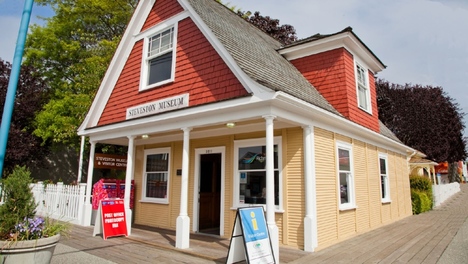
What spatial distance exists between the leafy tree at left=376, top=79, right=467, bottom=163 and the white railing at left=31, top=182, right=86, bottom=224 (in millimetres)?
28678

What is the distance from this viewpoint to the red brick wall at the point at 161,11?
358 inches

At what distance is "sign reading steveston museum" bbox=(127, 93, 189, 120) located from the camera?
8094mm

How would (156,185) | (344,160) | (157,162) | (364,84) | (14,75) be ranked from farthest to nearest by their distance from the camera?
(364,84)
(157,162)
(156,185)
(344,160)
(14,75)

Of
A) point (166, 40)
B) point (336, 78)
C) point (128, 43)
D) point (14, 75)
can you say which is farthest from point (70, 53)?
point (336, 78)

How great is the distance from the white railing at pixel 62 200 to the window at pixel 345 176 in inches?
327

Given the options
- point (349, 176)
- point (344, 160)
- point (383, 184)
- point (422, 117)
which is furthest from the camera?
point (422, 117)

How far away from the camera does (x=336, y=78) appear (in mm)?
9508

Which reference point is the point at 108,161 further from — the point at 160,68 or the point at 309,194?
the point at 309,194

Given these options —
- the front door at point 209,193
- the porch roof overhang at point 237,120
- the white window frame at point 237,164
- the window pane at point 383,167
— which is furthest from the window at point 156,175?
the window pane at point 383,167

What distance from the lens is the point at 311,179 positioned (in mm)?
7160

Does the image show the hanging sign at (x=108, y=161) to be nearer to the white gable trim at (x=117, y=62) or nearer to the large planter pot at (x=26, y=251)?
the white gable trim at (x=117, y=62)

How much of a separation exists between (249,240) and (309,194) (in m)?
2.22

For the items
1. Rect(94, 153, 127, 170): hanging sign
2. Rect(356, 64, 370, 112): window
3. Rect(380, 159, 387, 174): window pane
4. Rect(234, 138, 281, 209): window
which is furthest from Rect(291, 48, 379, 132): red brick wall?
Rect(94, 153, 127, 170): hanging sign

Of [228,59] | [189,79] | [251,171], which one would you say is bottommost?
[251,171]
